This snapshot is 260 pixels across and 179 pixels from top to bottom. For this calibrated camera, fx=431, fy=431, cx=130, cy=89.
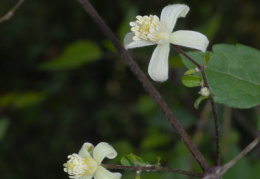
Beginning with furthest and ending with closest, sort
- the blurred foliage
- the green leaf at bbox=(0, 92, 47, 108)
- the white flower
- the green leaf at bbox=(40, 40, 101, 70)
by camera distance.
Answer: the blurred foliage, the green leaf at bbox=(0, 92, 47, 108), the green leaf at bbox=(40, 40, 101, 70), the white flower

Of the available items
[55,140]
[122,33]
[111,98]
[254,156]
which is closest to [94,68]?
[111,98]

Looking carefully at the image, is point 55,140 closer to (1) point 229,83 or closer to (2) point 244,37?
(2) point 244,37

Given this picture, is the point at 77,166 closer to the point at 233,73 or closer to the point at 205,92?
the point at 205,92

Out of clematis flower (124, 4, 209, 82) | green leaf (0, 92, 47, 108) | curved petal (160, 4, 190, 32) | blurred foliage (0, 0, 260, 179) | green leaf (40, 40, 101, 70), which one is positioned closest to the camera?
clematis flower (124, 4, 209, 82)

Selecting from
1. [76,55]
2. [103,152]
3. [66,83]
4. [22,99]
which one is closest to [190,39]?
[103,152]

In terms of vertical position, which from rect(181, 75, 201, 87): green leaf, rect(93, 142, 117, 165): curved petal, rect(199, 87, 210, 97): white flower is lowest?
rect(199, 87, 210, 97): white flower

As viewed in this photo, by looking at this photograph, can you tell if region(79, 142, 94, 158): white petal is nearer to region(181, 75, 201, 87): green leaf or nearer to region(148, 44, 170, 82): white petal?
region(148, 44, 170, 82): white petal

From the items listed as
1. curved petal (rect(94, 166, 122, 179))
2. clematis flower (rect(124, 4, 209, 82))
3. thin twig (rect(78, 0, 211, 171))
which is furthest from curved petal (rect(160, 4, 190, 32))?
curved petal (rect(94, 166, 122, 179))
